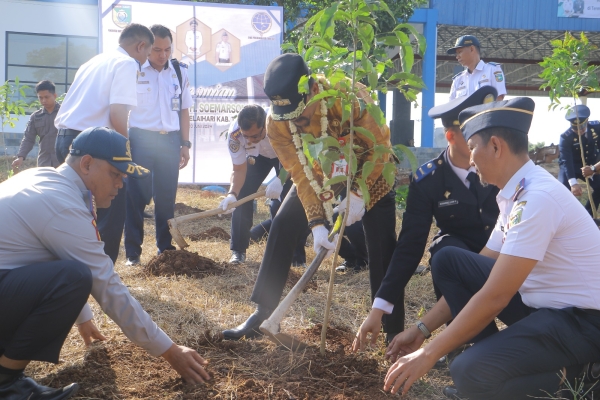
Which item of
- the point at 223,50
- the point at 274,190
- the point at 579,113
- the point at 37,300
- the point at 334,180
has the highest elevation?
the point at 223,50

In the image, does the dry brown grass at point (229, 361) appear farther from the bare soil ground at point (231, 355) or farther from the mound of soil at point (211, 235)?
the mound of soil at point (211, 235)

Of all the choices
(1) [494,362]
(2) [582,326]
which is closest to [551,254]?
(2) [582,326]

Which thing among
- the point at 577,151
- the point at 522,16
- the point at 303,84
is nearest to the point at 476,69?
the point at 577,151

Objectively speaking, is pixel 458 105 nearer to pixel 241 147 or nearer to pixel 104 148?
pixel 104 148

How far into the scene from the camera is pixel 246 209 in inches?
212

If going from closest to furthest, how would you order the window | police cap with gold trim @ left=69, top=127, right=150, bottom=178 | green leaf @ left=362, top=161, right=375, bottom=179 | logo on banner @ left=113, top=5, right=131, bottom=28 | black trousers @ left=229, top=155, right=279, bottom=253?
police cap with gold trim @ left=69, top=127, right=150, bottom=178 → green leaf @ left=362, top=161, right=375, bottom=179 → black trousers @ left=229, top=155, right=279, bottom=253 → logo on banner @ left=113, top=5, right=131, bottom=28 → the window

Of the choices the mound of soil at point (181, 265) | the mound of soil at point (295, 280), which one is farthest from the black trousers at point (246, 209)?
the mound of soil at point (295, 280)

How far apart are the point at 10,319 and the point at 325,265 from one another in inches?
128

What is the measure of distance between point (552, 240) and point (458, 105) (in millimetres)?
907

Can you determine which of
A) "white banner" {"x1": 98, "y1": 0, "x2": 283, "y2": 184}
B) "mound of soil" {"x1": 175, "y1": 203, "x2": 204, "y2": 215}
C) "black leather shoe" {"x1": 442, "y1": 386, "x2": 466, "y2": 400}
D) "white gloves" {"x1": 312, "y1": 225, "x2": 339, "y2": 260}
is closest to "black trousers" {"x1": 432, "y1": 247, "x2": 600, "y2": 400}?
"black leather shoe" {"x1": 442, "y1": 386, "x2": 466, "y2": 400}

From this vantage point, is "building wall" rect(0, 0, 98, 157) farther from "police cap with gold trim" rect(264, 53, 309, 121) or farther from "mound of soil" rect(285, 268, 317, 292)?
"police cap with gold trim" rect(264, 53, 309, 121)

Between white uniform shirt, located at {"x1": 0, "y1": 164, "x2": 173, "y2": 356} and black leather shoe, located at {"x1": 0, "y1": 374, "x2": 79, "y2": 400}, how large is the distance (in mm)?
348

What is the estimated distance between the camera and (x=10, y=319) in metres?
2.25

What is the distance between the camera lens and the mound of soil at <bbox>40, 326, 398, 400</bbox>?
2.45 metres
